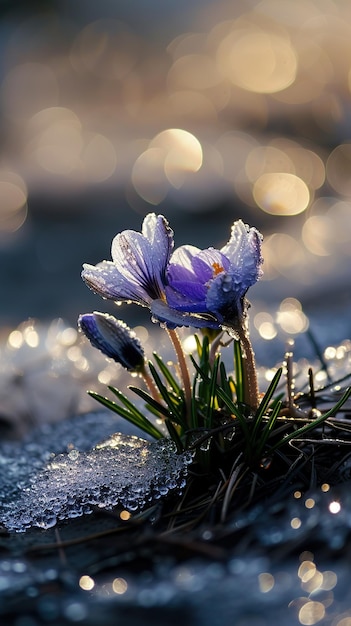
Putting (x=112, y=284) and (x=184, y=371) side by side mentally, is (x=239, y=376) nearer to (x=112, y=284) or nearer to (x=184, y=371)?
(x=184, y=371)

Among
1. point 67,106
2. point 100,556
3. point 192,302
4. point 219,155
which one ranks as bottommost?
point 100,556

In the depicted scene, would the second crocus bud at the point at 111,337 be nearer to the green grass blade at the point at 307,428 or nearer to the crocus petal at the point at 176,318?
the crocus petal at the point at 176,318

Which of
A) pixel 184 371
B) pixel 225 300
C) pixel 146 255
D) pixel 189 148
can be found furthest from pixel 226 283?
pixel 189 148

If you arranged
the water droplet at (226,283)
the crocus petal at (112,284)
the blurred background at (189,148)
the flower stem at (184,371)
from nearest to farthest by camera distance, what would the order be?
the water droplet at (226,283), the crocus petal at (112,284), the flower stem at (184,371), the blurred background at (189,148)

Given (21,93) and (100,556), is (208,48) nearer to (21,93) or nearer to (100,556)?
(21,93)

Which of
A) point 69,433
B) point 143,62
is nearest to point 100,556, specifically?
A: point 69,433

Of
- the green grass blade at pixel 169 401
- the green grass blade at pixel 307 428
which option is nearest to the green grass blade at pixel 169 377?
the green grass blade at pixel 169 401
